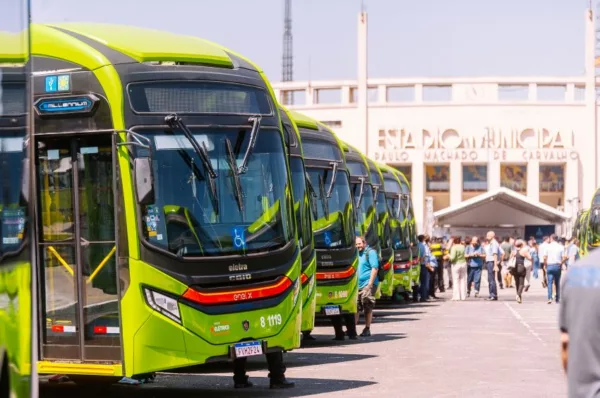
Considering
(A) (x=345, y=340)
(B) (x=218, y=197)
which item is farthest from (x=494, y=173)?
(B) (x=218, y=197)

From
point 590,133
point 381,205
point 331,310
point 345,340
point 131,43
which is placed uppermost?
point 590,133

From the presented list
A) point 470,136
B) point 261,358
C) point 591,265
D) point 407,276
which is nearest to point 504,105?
point 470,136

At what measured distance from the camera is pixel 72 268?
487 inches

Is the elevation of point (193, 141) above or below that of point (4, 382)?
above

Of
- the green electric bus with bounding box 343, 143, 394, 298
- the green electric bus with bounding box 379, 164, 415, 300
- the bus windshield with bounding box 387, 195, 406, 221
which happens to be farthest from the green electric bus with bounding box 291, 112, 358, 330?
the bus windshield with bounding box 387, 195, 406, 221

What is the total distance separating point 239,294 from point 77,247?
159cm

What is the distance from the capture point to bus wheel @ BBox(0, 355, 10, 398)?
21.0 ft

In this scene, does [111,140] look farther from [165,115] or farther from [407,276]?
[407,276]

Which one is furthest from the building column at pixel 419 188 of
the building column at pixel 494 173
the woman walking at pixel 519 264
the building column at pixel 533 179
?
the woman walking at pixel 519 264

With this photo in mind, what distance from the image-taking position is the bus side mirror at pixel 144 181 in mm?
11727

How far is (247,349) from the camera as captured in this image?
12906 millimetres

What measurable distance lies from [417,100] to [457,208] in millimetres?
18684

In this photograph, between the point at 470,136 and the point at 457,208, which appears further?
the point at 470,136

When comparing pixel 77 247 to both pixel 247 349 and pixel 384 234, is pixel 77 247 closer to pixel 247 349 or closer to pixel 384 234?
pixel 247 349
